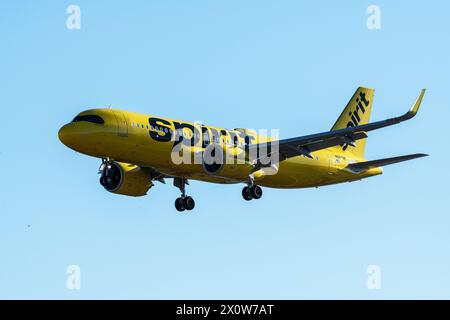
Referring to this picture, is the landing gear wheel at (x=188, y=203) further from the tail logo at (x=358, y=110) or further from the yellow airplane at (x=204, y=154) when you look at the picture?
the tail logo at (x=358, y=110)

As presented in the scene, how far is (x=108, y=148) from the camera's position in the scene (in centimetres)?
5762

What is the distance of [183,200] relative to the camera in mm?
66125

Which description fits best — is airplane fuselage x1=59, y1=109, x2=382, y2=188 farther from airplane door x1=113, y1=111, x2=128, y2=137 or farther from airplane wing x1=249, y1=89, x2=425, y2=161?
airplane wing x1=249, y1=89, x2=425, y2=161

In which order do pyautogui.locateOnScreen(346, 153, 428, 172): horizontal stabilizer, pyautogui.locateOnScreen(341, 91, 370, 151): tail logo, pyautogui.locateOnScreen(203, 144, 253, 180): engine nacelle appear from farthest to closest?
pyautogui.locateOnScreen(341, 91, 370, 151): tail logo → pyautogui.locateOnScreen(346, 153, 428, 172): horizontal stabilizer → pyautogui.locateOnScreen(203, 144, 253, 180): engine nacelle

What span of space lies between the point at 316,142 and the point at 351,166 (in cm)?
698

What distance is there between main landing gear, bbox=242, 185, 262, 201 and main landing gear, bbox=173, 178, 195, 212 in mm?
4314

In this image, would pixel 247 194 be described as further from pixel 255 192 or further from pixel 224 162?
pixel 224 162

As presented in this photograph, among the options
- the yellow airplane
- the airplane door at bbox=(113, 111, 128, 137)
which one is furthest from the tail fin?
the airplane door at bbox=(113, 111, 128, 137)

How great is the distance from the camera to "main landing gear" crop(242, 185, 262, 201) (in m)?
63.6

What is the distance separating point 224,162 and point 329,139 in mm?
7127

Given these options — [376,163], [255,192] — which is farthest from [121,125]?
[376,163]

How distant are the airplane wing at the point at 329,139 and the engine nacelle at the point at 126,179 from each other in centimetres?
787
